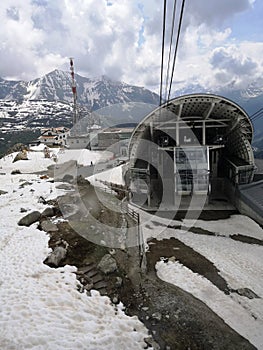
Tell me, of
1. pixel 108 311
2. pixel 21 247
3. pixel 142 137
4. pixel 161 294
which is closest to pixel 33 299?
pixel 108 311

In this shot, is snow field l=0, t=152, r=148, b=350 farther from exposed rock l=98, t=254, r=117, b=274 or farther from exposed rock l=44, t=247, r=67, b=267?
exposed rock l=98, t=254, r=117, b=274

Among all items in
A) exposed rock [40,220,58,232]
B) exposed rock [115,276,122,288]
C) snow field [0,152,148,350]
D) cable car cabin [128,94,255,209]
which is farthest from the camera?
cable car cabin [128,94,255,209]

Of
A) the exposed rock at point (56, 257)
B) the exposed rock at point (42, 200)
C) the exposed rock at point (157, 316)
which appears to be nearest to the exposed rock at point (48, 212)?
the exposed rock at point (42, 200)

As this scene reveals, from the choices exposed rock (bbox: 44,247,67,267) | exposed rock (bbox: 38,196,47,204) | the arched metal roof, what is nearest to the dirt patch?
exposed rock (bbox: 44,247,67,267)

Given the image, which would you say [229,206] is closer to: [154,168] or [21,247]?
[154,168]

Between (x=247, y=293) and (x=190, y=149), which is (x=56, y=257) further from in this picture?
(x=190, y=149)

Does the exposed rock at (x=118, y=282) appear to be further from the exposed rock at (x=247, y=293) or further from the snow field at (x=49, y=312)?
the exposed rock at (x=247, y=293)
